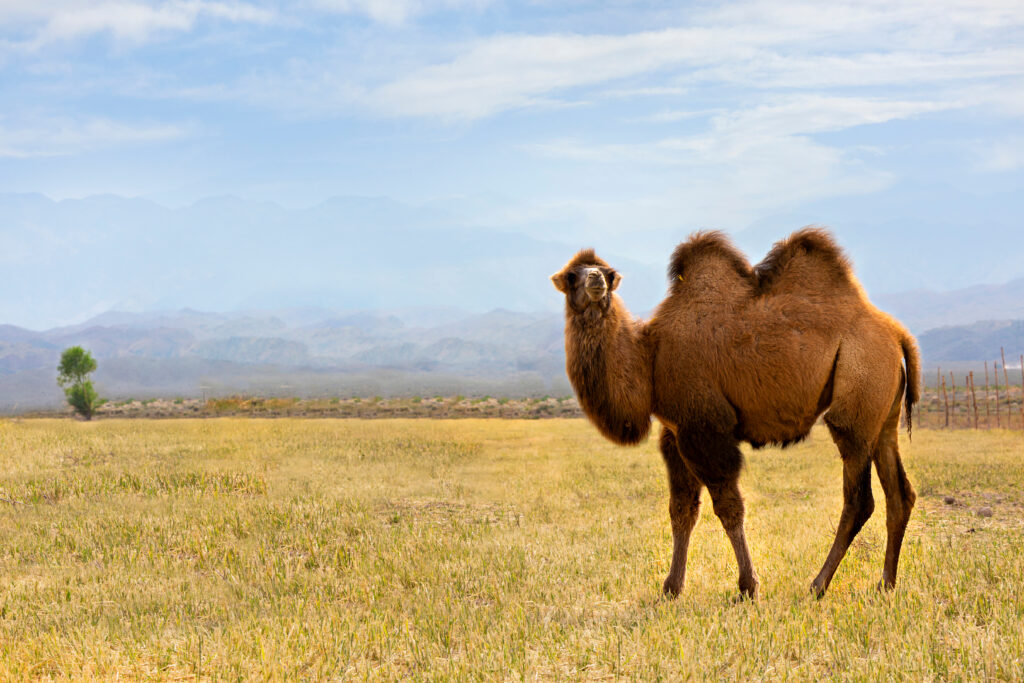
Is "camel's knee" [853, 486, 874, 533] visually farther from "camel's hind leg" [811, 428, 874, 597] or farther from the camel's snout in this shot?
the camel's snout

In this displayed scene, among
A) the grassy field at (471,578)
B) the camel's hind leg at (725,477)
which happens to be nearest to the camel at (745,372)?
the camel's hind leg at (725,477)

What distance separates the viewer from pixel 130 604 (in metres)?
8.31

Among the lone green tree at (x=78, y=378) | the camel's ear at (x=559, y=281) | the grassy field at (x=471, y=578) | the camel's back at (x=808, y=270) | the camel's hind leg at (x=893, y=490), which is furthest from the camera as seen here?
the lone green tree at (x=78, y=378)

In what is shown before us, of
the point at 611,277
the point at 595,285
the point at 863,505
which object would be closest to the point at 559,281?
the point at 611,277

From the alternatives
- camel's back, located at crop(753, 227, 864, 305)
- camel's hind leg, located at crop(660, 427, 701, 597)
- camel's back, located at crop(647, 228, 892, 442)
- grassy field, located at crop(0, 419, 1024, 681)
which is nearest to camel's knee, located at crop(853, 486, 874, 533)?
grassy field, located at crop(0, 419, 1024, 681)

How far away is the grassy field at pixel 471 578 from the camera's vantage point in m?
5.96

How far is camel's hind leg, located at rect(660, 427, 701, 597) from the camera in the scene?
810 centimetres

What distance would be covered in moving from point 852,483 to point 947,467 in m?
12.6

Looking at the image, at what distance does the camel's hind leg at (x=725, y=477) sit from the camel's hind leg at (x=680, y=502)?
1.36ft

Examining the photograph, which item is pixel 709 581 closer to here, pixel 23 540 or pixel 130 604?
pixel 130 604

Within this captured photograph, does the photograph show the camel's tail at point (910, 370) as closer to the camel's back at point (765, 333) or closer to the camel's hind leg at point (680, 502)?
the camel's back at point (765, 333)

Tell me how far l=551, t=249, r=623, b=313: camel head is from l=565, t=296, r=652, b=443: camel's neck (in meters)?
0.12

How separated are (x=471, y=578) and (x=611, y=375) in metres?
2.83

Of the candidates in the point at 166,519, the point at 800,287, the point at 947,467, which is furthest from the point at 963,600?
the point at 947,467
